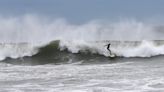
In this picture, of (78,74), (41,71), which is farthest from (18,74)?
(78,74)

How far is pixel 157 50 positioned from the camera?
22797 millimetres

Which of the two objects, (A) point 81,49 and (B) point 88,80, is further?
(A) point 81,49

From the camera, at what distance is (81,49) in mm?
24688

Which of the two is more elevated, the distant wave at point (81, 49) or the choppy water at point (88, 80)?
the distant wave at point (81, 49)

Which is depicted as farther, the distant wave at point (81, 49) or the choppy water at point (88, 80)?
the distant wave at point (81, 49)

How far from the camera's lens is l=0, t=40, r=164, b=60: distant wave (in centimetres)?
2306

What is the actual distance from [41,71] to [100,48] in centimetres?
804

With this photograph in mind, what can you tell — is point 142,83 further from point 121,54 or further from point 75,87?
point 121,54

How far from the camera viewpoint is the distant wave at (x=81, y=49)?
23.1 metres

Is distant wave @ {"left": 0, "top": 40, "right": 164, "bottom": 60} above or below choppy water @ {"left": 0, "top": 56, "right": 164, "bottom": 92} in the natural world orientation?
above

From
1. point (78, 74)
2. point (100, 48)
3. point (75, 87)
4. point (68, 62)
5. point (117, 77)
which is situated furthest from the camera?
point (100, 48)

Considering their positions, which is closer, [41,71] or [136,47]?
[41,71]

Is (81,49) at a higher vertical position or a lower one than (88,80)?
higher

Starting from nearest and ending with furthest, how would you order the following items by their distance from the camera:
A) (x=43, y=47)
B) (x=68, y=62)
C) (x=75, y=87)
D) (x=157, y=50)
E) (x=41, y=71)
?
(x=75, y=87)
(x=41, y=71)
(x=68, y=62)
(x=157, y=50)
(x=43, y=47)
